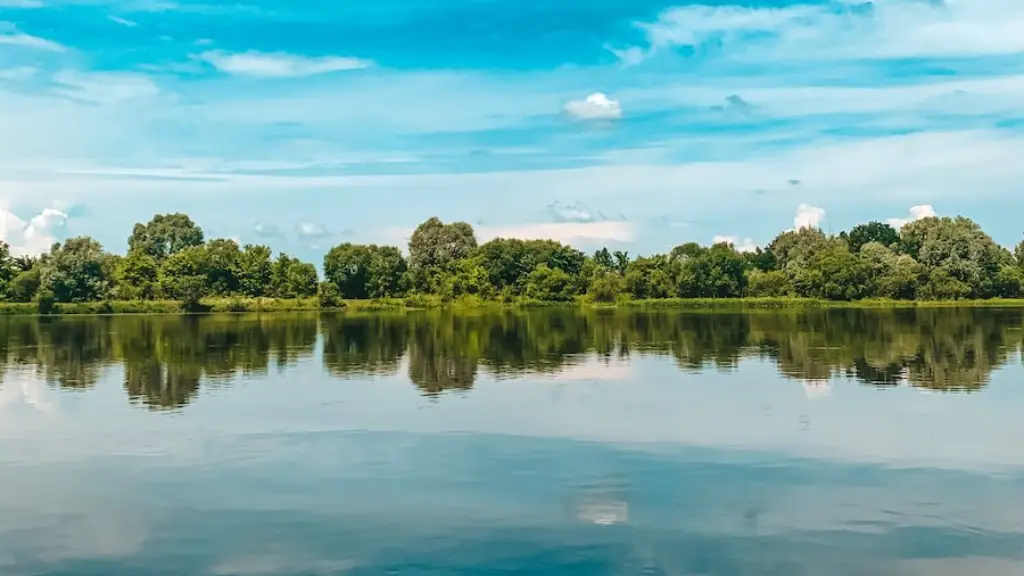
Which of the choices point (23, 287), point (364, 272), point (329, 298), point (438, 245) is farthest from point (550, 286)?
point (23, 287)

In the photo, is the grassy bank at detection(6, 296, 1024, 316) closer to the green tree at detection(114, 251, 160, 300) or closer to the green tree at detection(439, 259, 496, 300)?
the green tree at detection(439, 259, 496, 300)

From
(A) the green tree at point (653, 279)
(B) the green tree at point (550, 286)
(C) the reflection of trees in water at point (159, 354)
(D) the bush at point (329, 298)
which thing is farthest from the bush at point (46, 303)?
(A) the green tree at point (653, 279)

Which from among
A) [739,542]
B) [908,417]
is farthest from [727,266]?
[739,542]

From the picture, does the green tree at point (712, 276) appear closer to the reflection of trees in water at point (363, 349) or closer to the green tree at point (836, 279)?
the green tree at point (836, 279)

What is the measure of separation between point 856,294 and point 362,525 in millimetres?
97959

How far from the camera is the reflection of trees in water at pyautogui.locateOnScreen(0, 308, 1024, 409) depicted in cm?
2969

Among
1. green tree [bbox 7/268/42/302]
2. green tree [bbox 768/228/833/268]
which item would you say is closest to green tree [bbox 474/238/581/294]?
green tree [bbox 768/228/833/268]

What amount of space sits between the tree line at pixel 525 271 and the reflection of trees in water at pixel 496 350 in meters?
41.3

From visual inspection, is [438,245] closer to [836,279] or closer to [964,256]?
[836,279]

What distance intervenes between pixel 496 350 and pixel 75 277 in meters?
77.2

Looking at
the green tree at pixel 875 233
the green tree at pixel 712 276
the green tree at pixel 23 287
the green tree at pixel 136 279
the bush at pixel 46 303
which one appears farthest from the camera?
the green tree at pixel 875 233

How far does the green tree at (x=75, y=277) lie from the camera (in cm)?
10031

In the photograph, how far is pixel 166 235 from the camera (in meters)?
139

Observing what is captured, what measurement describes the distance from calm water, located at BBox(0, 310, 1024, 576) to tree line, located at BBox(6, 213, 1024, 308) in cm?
7260
